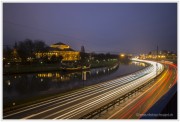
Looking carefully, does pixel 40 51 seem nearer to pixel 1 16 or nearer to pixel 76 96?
pixel 76 96

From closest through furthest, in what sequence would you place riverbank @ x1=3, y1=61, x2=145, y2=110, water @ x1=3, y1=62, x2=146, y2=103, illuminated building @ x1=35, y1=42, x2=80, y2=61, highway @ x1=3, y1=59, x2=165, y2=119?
highway @ x1=3, y1=59, x2=165, y2=119
riverbank @ x1=3, y1=61, x2=145, y2=110
water @ x1=3, y1=62, x2=146, y2=103
illuminated building @ x1=35, y1=42, x2=80, y2=61

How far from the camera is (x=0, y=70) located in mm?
4812

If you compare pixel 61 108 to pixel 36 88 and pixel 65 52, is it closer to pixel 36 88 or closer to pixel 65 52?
pixel 36 88

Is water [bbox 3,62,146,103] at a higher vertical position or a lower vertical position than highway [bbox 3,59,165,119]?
lower

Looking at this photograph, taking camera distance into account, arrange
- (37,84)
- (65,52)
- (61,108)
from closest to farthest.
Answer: (61,108) → (37,84) → (65,52)

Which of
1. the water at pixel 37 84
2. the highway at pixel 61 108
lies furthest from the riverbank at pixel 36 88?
the highway at pixel 61 108

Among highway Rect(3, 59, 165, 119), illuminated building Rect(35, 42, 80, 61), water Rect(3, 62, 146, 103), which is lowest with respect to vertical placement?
water Rect(3, 62, 146, 103)

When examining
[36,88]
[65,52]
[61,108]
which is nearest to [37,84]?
[36,88]

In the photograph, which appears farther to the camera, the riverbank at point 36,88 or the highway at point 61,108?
the riverbank at point 36,88

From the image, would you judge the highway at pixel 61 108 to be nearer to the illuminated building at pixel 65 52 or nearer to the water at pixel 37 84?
the water at pixel 37 84

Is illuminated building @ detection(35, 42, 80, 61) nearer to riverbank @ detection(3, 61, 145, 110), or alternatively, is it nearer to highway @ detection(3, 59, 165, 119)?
riverbank @ detection(3, 61, 145, 110)

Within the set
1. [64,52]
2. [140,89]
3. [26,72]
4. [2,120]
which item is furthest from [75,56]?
[2,120]

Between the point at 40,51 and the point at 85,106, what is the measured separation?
2004 cm

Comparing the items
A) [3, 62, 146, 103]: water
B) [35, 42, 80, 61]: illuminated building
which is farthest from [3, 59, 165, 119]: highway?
[35, 42, 80, 61]: illuminated building
